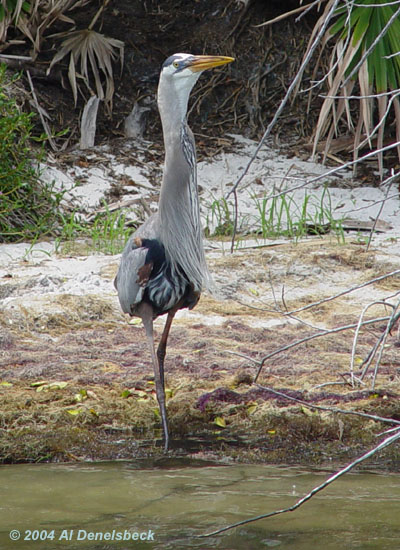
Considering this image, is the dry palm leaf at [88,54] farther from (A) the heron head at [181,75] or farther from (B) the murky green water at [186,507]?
(B) the murky green water at [186,507]

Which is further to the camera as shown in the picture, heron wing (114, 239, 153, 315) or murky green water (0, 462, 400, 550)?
heron wing (114, 239, 153, 315)

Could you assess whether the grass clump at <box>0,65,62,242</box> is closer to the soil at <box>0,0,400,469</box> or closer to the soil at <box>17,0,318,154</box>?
the soil at <box>0,0,400,469</box>

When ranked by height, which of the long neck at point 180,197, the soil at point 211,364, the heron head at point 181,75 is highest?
the heron head at point 181,75

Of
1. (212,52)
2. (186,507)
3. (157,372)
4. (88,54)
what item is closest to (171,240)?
(157,372)

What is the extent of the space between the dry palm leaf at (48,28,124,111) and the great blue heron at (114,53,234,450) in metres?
4.74

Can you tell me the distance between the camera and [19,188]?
726cm

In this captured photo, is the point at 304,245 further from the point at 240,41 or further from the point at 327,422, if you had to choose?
the point at 240,41

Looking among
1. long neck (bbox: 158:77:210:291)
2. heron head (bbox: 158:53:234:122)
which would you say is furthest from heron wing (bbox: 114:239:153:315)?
heron head (bbox: 158:53:234:122)

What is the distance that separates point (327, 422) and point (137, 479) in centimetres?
102

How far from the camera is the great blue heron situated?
3807 mm

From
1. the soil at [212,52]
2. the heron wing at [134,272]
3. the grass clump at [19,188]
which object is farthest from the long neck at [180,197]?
the soil at [212,52]

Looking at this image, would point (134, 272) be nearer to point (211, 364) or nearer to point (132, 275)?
point (132, 275)

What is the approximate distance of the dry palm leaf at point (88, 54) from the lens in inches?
331

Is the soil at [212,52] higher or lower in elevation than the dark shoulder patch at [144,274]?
higher
